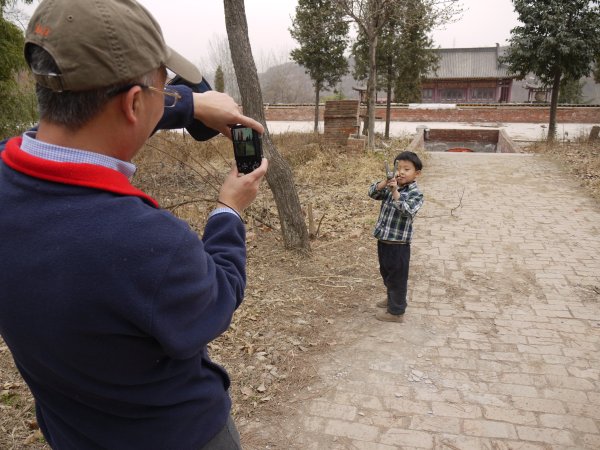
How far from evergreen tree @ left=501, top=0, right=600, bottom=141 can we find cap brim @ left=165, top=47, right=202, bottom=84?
1573 cm

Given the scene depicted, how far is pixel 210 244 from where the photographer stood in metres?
1.24

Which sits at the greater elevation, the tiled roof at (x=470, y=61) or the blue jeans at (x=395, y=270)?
the tiled roof at (x=470, y=61)

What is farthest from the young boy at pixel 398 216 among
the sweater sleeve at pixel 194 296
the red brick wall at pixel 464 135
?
the red brick wall at pixel 464 135

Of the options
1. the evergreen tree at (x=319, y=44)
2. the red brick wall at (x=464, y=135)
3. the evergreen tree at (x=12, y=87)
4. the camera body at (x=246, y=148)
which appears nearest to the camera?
the camera body at (x=246, y=148)

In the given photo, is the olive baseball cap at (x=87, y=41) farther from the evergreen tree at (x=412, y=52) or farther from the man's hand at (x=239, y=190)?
the evergreen tree at (x=412, y=52)

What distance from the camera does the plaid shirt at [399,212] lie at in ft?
12.1

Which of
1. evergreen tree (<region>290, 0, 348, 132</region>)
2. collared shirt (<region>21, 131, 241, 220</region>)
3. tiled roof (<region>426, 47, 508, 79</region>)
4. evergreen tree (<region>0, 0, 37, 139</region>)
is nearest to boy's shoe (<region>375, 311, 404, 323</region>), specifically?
collared shirt (<region>21, 131, 241, 220</region>)

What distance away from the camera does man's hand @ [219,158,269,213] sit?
1.34 metres

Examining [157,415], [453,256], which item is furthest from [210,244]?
[453,256]

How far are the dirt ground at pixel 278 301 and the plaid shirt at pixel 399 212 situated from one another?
0.95 metres

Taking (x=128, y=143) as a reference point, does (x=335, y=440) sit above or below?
below

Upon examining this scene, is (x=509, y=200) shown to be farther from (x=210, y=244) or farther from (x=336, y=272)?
(x=210, y=244)

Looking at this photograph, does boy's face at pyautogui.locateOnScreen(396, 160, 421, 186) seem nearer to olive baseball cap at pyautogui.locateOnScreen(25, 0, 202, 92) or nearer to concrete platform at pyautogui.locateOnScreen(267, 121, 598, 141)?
olive baseball cap at pyautogui.locateOnScreen(25, 0, 202, 92)

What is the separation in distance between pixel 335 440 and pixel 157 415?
1.94 metres
